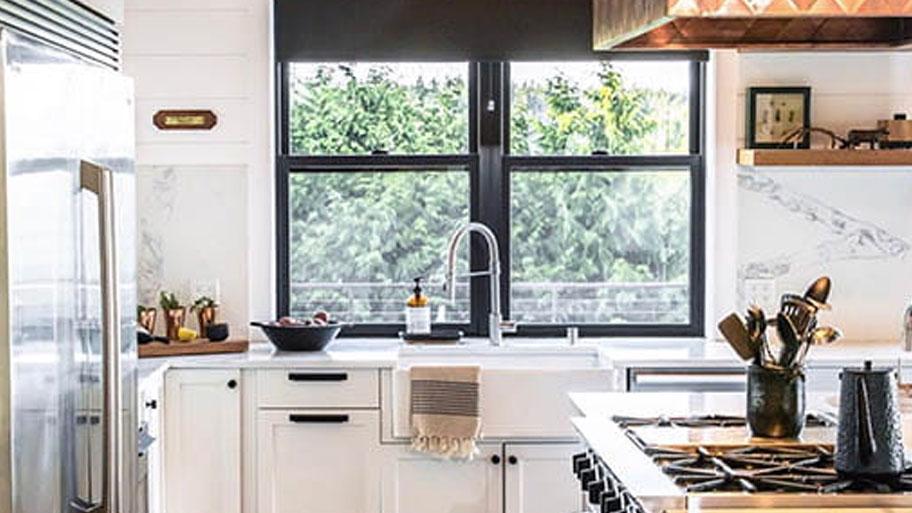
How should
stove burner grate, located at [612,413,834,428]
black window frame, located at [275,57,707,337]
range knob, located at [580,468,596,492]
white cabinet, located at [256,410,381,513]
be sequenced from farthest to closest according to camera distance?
black window frame, located at [275,57,707,337] < white cabinet, located at [256,410,381,513] < stove burner grate, located at [612,413,834,428] < range knob, located at [580,468,596,492]

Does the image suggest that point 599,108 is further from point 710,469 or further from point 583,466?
point 710,469

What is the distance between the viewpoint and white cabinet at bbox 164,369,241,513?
4.59m

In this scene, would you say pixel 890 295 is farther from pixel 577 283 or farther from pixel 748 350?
pixel 748 350

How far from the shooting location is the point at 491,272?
5160 mm

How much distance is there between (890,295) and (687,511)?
3.26 meters

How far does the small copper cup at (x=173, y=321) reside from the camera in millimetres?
4973

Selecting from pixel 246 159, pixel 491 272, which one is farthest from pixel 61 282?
pixel 491 272

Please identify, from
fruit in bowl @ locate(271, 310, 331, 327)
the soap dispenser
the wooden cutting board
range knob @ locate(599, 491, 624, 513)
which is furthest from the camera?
the soap dispenser

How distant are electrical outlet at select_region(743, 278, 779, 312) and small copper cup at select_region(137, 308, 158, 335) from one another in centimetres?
244

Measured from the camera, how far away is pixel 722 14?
2350mm

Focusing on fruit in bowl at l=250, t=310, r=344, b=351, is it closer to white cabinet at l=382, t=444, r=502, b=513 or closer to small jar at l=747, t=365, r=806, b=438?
white cabinet at l=382, t=444, r=502, b=513

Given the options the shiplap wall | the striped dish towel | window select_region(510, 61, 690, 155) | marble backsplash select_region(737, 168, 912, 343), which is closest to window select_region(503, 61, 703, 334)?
window select_region(510, 61, 690, 155)

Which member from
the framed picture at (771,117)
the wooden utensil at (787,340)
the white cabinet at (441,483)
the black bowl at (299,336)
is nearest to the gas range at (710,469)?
the wooden utensil at (787,340)

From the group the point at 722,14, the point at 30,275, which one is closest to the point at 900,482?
the point at 722,14
